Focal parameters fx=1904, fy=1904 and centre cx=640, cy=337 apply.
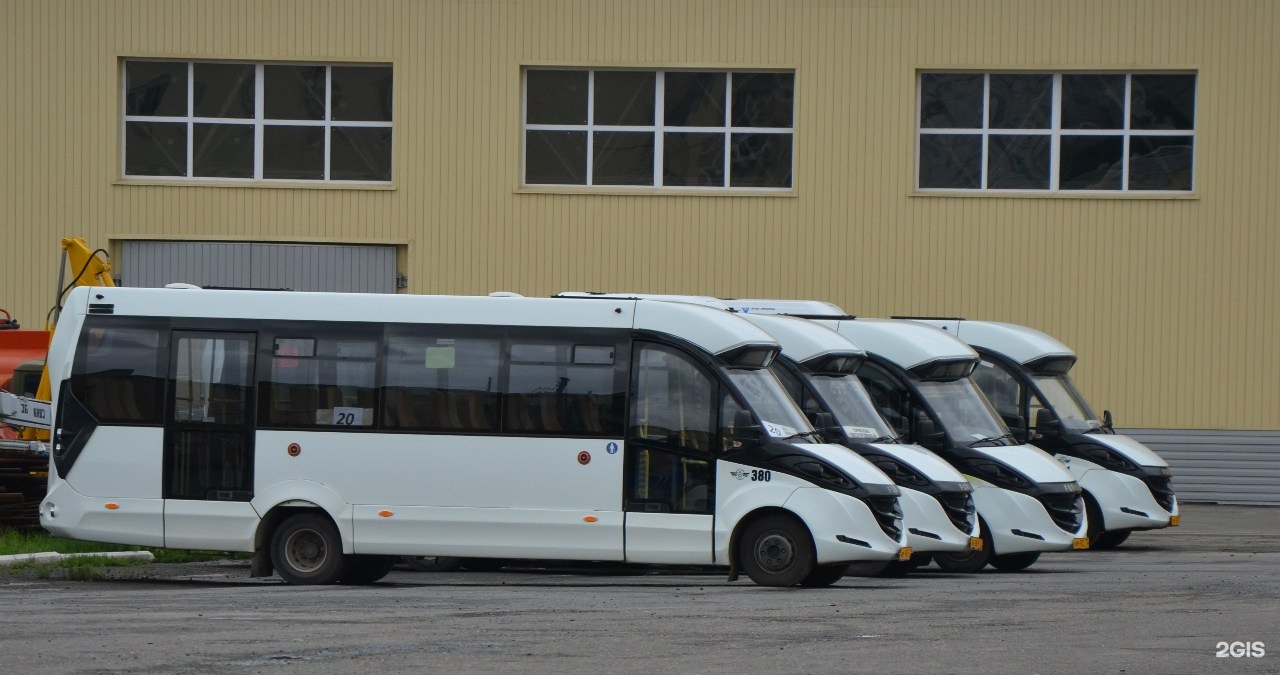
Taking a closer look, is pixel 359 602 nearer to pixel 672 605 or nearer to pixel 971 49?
pixel 672 605

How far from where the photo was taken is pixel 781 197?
27703mm

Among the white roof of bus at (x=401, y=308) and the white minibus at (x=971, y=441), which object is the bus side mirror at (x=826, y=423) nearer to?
the white roof of bus at (x=401, y=308)

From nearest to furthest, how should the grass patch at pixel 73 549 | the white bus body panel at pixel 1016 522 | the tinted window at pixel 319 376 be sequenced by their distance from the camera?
the tinted window at pixel 319 376 → the grass patch at pixel 73 549 → the white bus body panel at pixel 1016 522

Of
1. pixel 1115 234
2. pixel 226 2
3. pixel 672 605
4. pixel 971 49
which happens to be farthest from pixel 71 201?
pixel 672 605

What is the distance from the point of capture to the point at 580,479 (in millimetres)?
15070

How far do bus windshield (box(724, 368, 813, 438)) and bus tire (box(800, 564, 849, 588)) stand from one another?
107 centimetres

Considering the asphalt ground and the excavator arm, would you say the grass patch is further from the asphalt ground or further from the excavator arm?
the excavator arm

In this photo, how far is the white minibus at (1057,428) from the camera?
20.6m

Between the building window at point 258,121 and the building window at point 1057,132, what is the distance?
26.6 ft

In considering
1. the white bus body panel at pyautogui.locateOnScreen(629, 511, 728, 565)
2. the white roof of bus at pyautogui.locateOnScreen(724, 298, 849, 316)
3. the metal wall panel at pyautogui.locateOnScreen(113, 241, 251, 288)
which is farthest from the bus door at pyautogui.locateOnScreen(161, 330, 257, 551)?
the metal wall panel at pyautogui.locateOnScreen(113, 241, 251, 288)

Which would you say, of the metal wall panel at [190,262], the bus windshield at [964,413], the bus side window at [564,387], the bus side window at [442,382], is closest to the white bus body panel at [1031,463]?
the bus windshield at [964,413]

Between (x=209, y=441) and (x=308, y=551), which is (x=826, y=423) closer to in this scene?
(x=308, y=551)

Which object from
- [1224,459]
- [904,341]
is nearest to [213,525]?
[904,341]

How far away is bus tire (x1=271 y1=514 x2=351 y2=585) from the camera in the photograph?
15.4 metres
